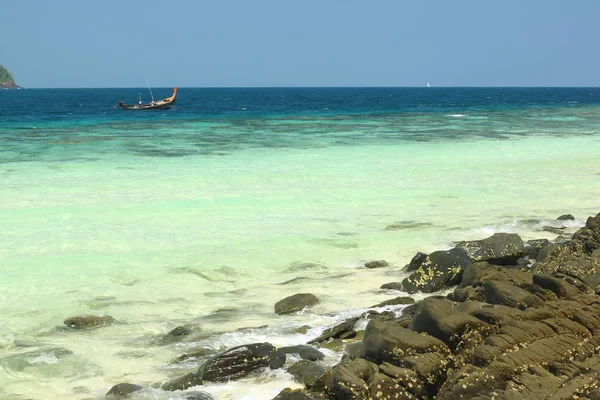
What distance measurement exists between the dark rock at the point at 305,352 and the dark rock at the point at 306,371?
172mm

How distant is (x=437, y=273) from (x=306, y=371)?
3.40 meters

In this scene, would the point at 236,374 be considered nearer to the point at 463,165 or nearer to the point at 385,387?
the point at 385,387

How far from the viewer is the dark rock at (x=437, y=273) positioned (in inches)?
367

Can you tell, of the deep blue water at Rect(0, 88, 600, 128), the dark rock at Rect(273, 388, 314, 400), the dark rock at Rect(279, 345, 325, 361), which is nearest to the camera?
the dark rock at Rect(273, 388, 314, 400)

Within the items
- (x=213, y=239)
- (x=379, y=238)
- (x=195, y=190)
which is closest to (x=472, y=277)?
(x=379, y=238)

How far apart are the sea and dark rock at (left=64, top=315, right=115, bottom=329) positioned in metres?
0.14

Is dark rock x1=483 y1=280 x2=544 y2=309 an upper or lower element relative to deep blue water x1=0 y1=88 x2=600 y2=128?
lower

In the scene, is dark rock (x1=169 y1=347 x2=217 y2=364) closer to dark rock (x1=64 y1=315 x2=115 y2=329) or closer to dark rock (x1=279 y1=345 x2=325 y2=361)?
dark rock (x1=279 y1=345 x2=325 y2=361)

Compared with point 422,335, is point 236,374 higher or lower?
lower

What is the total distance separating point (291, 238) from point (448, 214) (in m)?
3.88

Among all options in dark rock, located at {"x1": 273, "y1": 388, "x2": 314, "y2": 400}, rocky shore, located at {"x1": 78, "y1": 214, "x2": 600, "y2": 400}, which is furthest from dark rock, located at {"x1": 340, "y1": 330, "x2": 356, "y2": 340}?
dark rock, located at {"x1": 273, "y1": 388, "x2": 314, "y2": 400}

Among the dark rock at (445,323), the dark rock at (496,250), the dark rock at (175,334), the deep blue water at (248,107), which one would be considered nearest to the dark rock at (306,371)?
the dark rock at (445,323)

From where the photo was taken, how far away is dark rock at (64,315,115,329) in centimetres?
842

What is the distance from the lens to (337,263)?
11117 mm
